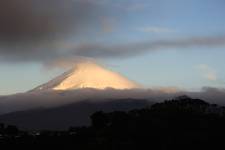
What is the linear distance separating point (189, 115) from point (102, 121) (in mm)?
18371

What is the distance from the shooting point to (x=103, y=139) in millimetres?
112125

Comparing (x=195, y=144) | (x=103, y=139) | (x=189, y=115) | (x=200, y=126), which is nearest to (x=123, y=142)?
(x=103, y=139)

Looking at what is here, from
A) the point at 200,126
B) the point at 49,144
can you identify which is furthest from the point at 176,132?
the point at 49,144

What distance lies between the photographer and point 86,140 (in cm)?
11412

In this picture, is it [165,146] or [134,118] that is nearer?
[165,146]

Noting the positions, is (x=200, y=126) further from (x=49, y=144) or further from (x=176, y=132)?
(x=49, y=144)

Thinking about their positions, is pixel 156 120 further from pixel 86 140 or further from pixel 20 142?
pixel 20 142

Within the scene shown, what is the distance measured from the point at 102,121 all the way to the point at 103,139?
2405 centimetres

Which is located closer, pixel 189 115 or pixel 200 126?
pixel 200 126

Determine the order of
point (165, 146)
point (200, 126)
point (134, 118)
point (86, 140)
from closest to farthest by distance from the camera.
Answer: point (165, 146) < point (86, 140) < point (200, 126) < point (134, 118)

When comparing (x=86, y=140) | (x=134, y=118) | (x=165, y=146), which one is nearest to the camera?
(x=165, y=146)

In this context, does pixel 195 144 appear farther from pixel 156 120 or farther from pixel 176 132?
pixel 156 120

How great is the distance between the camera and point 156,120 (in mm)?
125062

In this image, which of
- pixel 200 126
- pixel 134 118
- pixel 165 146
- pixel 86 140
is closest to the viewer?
pixel 165 146
